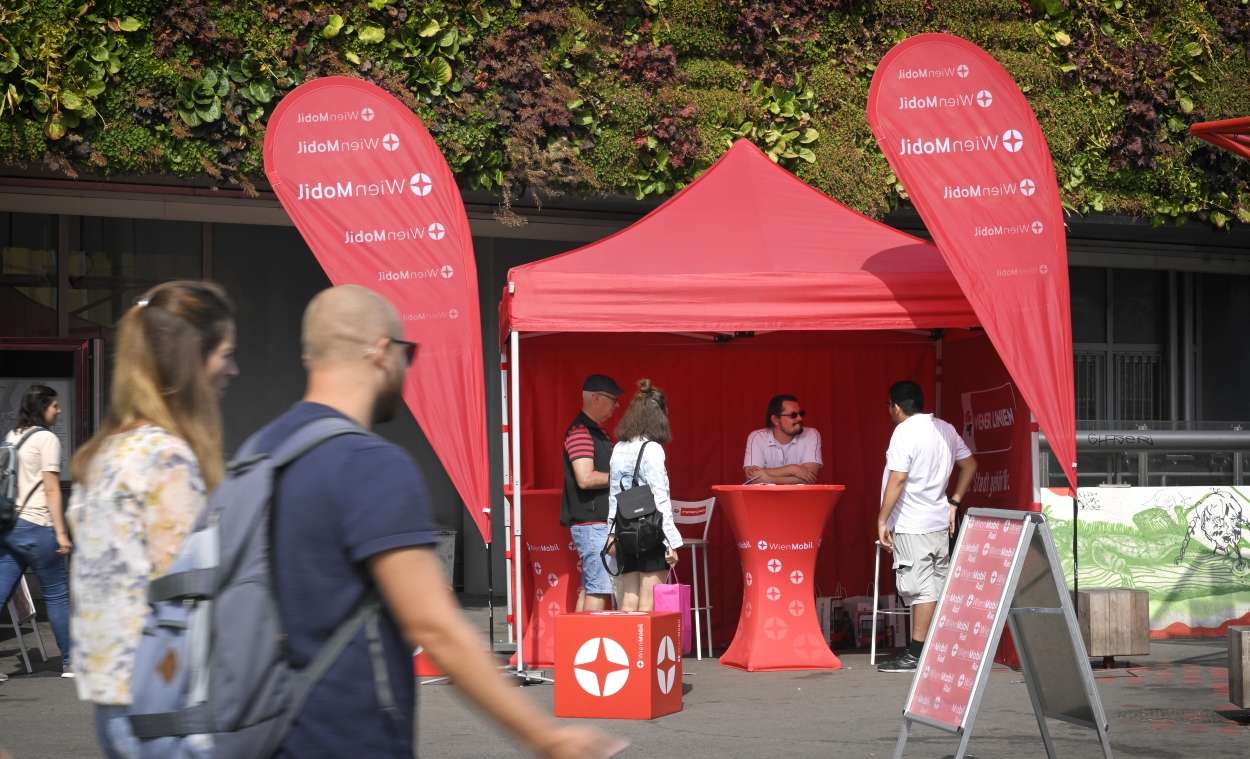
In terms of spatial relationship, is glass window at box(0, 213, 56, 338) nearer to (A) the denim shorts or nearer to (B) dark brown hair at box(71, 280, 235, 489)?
(A) the denim shorts

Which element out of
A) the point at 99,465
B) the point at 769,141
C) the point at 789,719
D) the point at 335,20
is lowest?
the point at 789,719

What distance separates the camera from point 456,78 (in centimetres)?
1002

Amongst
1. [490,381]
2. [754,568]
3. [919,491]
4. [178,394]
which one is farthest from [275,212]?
[178,394]

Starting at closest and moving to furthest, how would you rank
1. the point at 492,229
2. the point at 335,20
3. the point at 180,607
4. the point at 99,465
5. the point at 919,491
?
the point at 180,607 → the point at 99,465 → the point at 919,491 → the point at 335,20 → the point at 492,229

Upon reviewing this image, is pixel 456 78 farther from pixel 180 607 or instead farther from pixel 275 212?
pixel 180 607

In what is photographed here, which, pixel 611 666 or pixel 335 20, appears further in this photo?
pixel 335 20

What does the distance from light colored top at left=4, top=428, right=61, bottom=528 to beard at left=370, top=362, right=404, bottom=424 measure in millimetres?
6114

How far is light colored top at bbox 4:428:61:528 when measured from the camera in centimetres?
761

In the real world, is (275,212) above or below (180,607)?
above

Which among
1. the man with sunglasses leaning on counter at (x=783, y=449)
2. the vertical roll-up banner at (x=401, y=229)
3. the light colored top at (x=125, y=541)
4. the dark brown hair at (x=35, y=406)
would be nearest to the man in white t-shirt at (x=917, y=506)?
the man with sunglasses leaning on counter at (x=783, y=449)

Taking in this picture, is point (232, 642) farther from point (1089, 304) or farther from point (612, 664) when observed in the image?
point (1089, 304)

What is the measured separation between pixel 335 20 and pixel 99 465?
7769 mm

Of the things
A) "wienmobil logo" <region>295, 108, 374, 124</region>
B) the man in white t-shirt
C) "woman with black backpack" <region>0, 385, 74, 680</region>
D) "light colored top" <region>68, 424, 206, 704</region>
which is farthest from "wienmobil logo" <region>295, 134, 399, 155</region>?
"light colored top" <region>68, 424, 206, 704</region>

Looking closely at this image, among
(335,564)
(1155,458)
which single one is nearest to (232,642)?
(335,564)
